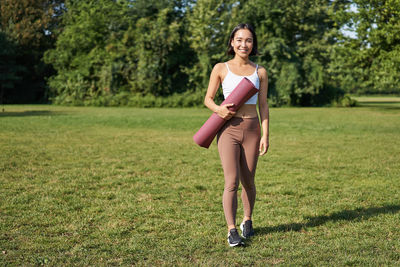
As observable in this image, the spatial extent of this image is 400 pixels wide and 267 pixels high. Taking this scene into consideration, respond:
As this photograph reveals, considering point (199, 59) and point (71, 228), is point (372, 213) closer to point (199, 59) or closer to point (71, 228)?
point (71, 228)

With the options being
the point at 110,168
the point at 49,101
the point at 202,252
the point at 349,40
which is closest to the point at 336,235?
the point at 202,252

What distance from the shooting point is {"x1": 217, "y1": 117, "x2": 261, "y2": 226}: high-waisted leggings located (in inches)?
165

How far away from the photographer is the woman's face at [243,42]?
4172 millimetres

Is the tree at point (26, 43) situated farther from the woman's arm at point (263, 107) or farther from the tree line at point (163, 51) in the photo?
the woman's arm at point (263, 107)

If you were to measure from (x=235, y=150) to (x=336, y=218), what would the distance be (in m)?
1.97

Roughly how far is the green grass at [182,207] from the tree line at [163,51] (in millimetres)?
24631

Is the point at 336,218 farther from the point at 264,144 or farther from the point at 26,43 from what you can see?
the point at 26,43

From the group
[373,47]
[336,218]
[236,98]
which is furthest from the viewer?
[373,47]

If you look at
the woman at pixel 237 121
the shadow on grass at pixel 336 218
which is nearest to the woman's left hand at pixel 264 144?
the woman at pixel 237 121

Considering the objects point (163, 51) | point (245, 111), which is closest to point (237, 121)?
point (245, 111)

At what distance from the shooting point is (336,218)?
5.29 metres

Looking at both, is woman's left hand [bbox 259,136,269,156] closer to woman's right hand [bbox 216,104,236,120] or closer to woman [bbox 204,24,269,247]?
woman [bbox 204,24,269,247]

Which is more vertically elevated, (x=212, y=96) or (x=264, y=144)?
(x=212, y=96)

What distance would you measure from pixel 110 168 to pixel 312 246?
5.42 metres
